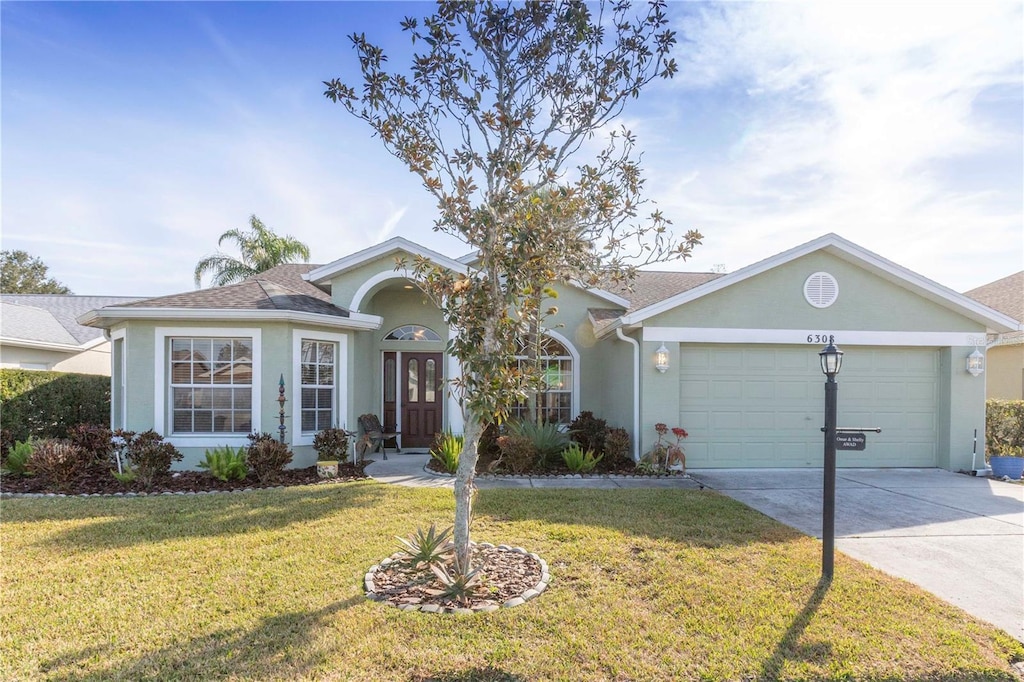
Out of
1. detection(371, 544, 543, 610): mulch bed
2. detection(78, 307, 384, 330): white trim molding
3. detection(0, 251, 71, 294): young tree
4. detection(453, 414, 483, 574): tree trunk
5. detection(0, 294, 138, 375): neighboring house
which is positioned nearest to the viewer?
detection(371, 544, 543, 610): mulch bed

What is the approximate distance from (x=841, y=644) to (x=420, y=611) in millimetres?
3160

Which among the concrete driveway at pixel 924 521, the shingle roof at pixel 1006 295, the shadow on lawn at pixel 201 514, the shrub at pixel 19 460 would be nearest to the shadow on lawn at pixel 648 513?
the concrete driveway at pixel 924 521

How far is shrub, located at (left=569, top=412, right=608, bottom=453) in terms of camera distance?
10.7 m

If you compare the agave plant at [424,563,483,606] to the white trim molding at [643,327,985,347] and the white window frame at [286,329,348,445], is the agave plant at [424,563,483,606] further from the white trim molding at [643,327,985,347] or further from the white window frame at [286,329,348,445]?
the white trim molding at [643,327,985,347]

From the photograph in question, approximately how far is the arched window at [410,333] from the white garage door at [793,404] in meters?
5.81

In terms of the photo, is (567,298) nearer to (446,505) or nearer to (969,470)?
(446,505)

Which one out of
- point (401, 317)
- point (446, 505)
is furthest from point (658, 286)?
point (446, 505)

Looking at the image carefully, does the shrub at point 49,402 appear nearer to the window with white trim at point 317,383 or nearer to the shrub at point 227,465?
the shrub at point 227,465

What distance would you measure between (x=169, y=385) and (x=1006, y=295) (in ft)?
75.5

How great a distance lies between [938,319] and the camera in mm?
10258

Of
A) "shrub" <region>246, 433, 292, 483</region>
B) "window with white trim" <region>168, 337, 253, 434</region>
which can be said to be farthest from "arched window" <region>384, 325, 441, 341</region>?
"shrub" <region>246, 433, 292, 483</region>

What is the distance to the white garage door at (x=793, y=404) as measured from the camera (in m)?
10.1

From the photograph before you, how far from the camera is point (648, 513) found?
272 inches

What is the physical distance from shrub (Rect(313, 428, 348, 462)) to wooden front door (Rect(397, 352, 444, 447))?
2.97 metres
